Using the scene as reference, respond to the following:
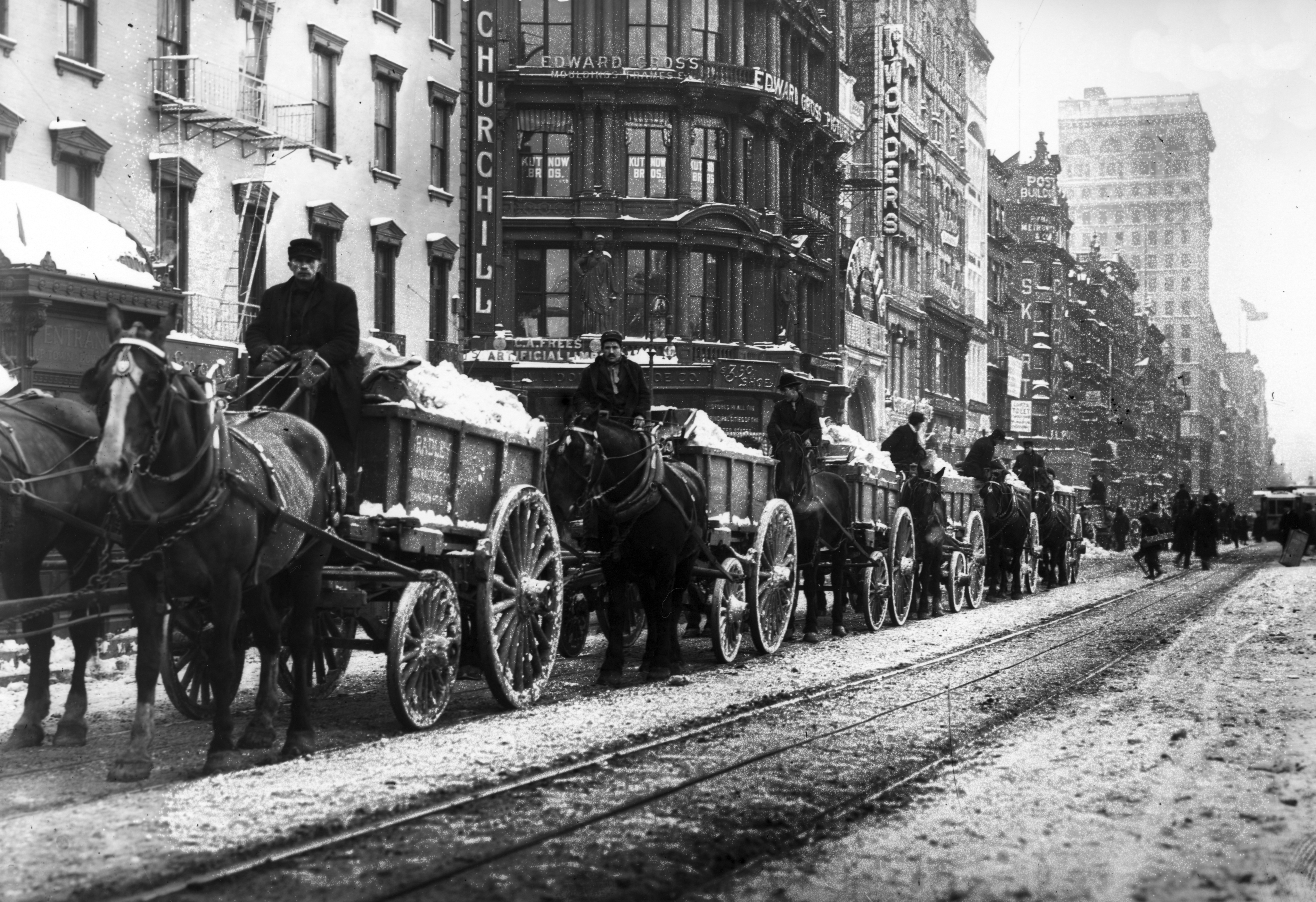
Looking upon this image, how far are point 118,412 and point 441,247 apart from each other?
1059 inches

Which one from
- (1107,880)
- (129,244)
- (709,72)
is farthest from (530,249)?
(1107,880)

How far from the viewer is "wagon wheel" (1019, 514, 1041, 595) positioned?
26969 millimetres

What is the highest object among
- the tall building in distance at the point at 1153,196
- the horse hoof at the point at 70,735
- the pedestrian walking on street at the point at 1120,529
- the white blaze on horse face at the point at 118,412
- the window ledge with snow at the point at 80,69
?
the tall building in distance at the point at 1153,196

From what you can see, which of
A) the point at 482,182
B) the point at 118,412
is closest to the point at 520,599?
the point at 118,412

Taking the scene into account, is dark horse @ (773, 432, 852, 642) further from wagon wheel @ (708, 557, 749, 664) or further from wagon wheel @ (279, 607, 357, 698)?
wagon wheel @ (279, 607, 357, 698)

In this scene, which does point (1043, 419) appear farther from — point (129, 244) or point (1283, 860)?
point (1283, 860)

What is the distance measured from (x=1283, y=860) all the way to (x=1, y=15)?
65.3 feet

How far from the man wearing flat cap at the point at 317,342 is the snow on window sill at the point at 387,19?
2219 cm

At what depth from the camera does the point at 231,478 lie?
836 cm

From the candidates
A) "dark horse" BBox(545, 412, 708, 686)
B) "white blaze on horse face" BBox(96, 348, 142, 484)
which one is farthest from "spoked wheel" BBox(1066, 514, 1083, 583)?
"white blaze on horse face" BBox(96, 348, 142, 484)

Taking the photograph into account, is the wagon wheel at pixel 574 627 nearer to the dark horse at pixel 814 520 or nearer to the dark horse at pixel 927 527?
the dark horse at pixel 814 520

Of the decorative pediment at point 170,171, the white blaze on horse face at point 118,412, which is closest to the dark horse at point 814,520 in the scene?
the white blaze on horse face at point 118,412

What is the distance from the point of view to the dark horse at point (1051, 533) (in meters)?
28.7

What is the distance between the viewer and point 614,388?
12.9 metres
